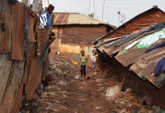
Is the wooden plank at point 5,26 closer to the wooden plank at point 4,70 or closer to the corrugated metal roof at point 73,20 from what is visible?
the wooden plank at point 4,70

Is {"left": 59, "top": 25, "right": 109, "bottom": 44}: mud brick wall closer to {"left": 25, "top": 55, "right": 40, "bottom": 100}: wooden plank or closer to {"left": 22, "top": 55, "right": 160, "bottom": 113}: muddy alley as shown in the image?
{"left": 22, "top": 55, "right": 160, "bottom": 113}: muddy alley

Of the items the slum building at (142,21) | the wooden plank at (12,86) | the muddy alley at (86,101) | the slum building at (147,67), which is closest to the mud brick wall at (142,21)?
the slum building at (142,21)

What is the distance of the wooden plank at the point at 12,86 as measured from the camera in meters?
3.69

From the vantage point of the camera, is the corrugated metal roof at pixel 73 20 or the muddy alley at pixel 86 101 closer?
the muddy alley at pixel 86 101

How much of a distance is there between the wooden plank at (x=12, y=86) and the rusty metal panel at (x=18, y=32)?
0.24m

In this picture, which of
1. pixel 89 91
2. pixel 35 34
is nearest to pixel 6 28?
pixel 35 34

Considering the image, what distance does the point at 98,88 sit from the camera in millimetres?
9852

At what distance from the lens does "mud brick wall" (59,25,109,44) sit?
18.6m

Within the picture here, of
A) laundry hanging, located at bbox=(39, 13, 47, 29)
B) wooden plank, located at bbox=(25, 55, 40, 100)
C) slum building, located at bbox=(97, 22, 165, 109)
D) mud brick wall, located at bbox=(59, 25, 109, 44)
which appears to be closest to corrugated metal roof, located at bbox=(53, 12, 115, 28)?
mud brick wall, located at bbox=(59, 25, 109, 44)

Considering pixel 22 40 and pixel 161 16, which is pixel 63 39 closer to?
pixel 161 16

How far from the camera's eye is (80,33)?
18734 millimetres

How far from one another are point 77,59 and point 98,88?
8801mm

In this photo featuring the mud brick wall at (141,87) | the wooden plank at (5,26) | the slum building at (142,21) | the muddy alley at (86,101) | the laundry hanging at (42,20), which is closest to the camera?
the wooden plank at (5,26)

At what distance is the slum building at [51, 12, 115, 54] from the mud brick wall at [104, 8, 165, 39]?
364 centimetres
